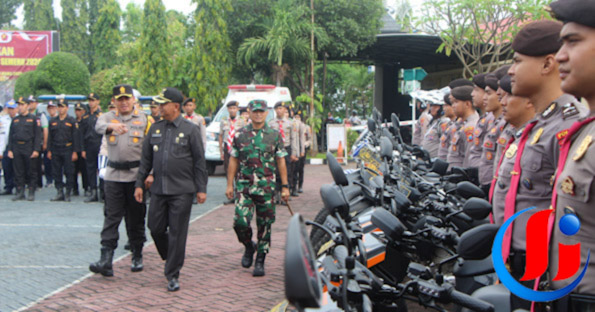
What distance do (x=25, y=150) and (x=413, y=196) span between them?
10.4 m

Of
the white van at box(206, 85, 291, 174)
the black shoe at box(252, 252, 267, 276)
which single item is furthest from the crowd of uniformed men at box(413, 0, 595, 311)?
the white van at box(206, 85, 291, 174)

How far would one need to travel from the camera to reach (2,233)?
28.7 feet

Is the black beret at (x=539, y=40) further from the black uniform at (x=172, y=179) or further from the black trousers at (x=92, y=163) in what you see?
the black trousers at (x=92, y=163)

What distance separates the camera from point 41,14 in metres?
46.5

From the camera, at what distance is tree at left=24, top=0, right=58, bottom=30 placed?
1822 inches

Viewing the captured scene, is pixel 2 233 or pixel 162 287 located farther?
pixel 2 233

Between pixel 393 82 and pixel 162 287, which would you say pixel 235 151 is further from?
pixel 393 82

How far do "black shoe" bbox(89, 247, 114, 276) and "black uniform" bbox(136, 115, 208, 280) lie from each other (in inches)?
21.8

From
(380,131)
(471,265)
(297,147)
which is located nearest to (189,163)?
(380,131)

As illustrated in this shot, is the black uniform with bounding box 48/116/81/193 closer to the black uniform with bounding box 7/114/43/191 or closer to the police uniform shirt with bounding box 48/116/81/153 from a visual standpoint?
the police uniform shirt with bounding box 48/116/81/153

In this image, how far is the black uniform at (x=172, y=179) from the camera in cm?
607

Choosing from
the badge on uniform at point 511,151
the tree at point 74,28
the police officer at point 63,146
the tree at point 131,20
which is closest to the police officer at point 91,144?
the police officer at point 63,146

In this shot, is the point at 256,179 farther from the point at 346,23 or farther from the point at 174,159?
the point at 346,23

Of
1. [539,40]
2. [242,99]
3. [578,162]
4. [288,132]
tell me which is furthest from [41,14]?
[578,162]
